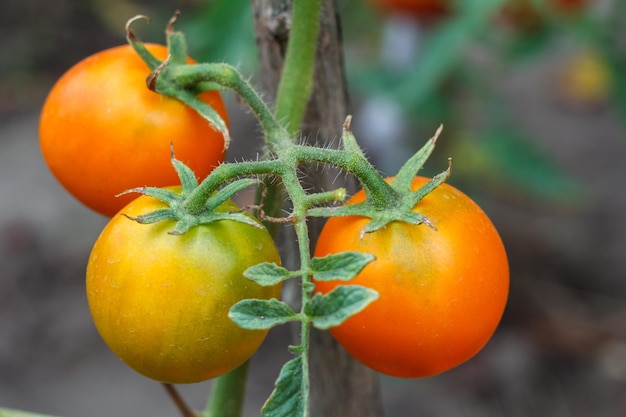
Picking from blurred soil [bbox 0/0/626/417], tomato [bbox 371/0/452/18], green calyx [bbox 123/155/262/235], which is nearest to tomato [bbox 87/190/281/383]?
green calyx [bbox 123/155/262/235]

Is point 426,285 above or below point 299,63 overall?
below

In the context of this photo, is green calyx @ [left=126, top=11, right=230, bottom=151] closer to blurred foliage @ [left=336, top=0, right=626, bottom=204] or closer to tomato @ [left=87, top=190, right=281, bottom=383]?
tomato @ [left=87, top=190, right=281, bottom=383]

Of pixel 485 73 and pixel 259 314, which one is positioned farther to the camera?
pixel 485 73

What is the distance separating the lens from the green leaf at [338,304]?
1.95ft

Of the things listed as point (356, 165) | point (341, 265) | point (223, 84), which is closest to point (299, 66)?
point (223, 84)

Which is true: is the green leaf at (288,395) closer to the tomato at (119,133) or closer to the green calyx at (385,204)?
the green calyx at (385,204)

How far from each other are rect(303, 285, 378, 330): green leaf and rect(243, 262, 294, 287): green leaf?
0.03 meters

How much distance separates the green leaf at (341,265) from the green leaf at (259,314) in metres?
0.04

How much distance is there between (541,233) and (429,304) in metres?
2.58

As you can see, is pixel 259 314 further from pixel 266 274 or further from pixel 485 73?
pixel 485 73

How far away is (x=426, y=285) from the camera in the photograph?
2.27 feet

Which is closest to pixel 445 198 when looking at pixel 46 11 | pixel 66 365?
pixel 66 365

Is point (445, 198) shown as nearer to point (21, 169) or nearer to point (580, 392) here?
point (580, 392)

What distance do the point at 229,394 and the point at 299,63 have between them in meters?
0.42
